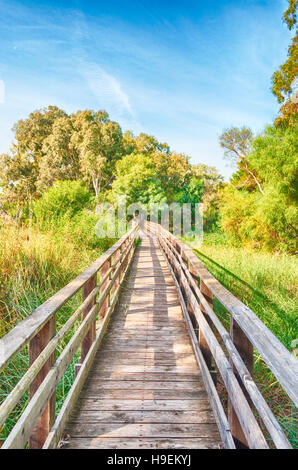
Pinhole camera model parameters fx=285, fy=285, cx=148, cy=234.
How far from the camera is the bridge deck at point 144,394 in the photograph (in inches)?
82.4

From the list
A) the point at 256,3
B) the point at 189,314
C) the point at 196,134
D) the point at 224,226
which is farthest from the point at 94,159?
the point at 189,314

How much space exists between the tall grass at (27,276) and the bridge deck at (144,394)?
0.62 meters

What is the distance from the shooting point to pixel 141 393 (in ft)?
8.72

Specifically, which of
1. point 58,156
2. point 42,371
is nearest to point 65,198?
point 42,371

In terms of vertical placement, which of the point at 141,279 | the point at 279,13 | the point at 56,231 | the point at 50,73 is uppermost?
the point at 50,73

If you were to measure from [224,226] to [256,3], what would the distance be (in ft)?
48.3

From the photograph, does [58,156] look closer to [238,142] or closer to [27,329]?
[238,142]

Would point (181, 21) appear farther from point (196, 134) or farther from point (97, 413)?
point (97, 413)

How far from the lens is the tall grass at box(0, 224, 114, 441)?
11.9 ft

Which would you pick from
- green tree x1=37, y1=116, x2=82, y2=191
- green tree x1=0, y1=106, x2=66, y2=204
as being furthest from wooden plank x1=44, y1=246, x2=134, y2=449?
green tree x1=0, y1=106, x2=66, y2=204

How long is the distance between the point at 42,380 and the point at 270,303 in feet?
17.8

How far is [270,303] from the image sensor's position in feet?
20.0

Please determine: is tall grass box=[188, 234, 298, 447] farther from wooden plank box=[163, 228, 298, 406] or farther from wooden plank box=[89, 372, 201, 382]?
wooden plank box=[163, 228, 298, 406]

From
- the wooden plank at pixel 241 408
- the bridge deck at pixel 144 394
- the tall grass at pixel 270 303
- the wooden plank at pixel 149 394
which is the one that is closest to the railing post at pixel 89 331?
the bridge deck at pixel 144 394
